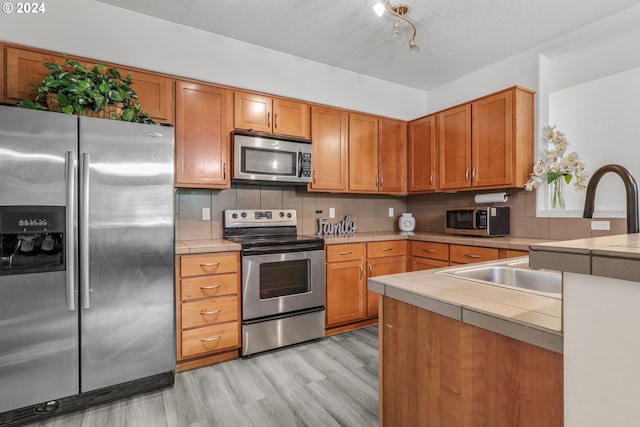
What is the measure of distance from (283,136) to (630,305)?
2747 mm

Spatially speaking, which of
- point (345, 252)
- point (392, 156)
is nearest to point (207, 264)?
point (345, 252)

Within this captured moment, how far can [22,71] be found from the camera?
7.13 feet

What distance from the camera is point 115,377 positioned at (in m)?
2.00

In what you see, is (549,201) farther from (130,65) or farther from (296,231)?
(130,65)

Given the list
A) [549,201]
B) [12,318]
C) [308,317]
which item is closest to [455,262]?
[549,201]

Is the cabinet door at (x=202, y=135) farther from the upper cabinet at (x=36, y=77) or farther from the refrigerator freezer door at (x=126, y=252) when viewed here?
the refrigerator freezer door at (x=126, y=252)

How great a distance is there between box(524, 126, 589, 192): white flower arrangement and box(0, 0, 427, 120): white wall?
5.58 feet

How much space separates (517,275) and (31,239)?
2587 mm

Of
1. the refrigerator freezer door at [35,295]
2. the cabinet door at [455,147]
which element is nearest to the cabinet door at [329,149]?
the cabinet door at [455,147]

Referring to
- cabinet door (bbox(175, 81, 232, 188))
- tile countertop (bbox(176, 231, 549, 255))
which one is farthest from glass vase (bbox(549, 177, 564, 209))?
cabinet door (bbox(175, 81, 232, 188))

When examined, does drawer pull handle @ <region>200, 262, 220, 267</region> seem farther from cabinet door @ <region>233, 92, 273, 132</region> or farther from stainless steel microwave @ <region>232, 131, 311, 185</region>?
cabinet door @ <region>233, 92, 273, 132</region>

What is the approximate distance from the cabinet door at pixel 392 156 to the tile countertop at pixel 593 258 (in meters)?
3.05

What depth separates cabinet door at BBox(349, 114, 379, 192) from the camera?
Answer: 3541 millimetres

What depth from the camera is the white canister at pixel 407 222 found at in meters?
3.92
